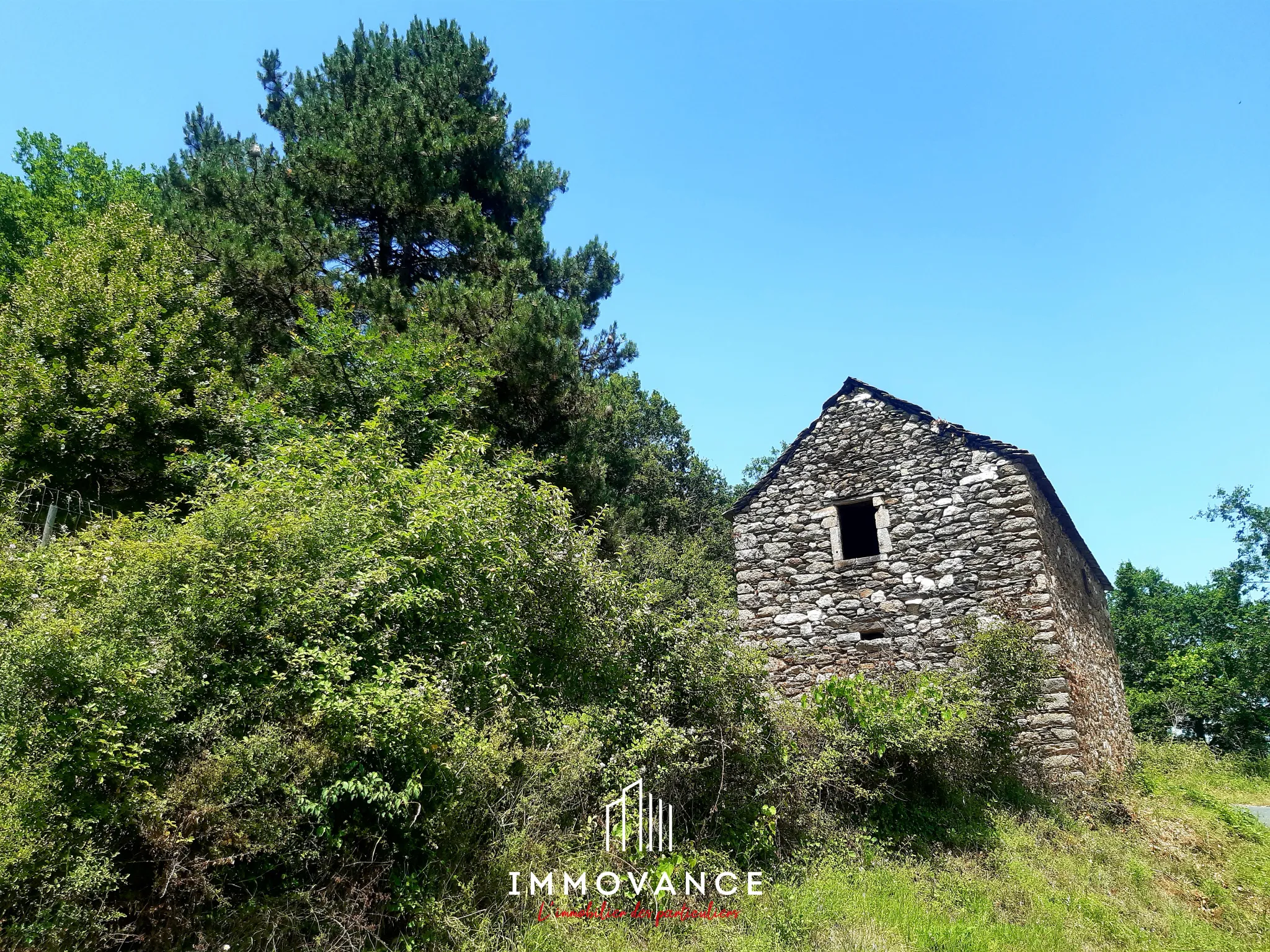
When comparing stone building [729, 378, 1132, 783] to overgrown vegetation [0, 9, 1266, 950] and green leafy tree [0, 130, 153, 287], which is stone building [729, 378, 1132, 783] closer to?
overgrown vegetation [0, 9, 1266, 950]

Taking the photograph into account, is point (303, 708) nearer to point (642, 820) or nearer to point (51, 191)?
point (642, 820)

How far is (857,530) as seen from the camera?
12227 mm

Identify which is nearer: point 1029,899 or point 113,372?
point 1029,899

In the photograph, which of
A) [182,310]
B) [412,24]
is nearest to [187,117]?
[412,24]

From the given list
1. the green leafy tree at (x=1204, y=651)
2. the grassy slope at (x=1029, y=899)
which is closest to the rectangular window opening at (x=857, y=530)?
the grassy slope at (x=1029, y=899)

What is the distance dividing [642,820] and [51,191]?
2710 centimetres

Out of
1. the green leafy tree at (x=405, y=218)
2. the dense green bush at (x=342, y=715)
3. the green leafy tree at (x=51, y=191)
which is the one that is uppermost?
the green leafy tree at (x=51, y=191)

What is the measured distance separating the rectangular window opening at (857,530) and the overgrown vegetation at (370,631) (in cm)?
229

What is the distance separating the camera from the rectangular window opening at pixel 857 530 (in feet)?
39.2

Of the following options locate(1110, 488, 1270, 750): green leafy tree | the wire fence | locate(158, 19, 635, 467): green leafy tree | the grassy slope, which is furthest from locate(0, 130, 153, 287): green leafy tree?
locate(1110, 488, 1270, 750): green leafy tree

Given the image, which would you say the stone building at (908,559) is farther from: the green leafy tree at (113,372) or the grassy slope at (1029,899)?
the green leafy tree at (113,372)

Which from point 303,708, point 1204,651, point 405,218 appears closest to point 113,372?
point 405,218

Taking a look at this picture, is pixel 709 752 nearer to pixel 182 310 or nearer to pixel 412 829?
pixel 412 829

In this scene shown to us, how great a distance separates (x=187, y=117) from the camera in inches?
712
